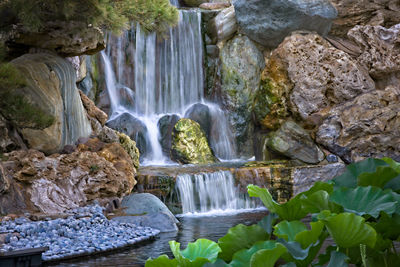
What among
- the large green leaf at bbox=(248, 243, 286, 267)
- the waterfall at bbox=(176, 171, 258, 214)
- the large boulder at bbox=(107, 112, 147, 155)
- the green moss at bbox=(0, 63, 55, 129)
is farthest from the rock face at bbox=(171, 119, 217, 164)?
the large green leaf at bbox=(248, 243, 286, 267)

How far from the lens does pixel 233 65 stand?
13523 millimetres

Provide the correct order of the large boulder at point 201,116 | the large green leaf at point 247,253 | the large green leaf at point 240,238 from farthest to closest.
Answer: the large boulder at point 201,116
the large green leaf at point 240,238
the large green leaf at point 247,253

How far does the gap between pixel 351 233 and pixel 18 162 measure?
21.5 feet

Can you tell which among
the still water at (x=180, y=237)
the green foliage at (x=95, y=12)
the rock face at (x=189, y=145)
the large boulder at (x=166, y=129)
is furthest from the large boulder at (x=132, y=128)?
the green foliage at (x=95, y=12)

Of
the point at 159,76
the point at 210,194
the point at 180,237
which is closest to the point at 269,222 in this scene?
the point at 180,237

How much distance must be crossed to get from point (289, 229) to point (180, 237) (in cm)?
517

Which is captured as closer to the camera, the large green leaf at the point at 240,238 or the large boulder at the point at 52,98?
the large green leaf at the point at 240,238

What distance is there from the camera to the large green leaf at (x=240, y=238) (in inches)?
55.3

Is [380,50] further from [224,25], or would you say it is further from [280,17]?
[224,25]

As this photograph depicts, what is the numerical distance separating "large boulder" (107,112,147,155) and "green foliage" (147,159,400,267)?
1040 cm

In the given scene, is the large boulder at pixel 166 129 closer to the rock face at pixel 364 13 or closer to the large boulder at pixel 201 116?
the large boulder at pixel 201 116

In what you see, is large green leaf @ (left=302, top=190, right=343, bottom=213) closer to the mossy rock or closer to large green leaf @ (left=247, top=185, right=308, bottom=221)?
large green leaf @ (left=247, top=185, right=308, bottom=221)

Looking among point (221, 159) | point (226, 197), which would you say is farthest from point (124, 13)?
point (221, 159)

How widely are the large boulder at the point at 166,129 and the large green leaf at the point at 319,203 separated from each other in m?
10.5
